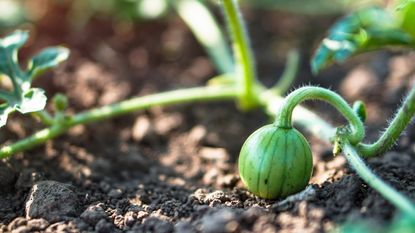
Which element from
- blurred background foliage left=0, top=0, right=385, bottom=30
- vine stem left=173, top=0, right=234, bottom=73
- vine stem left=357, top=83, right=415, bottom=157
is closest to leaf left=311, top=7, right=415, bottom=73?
vine stem left=357, top=83, right=415, bottom=157

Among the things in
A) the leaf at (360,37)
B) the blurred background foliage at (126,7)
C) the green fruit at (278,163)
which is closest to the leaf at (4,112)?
the green fruit at (278,163)

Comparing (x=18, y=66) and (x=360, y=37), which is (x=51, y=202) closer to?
(x=18, y=66)

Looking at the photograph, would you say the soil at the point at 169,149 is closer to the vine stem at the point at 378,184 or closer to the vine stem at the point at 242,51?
the vine stem at the point at 378,184

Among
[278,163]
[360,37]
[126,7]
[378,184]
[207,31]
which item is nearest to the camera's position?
[378,184]

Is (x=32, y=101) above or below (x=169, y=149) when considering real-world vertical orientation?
above

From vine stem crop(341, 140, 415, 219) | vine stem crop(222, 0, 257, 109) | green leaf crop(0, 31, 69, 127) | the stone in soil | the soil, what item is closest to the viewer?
vine stem crop(341, 140, 415, 219)

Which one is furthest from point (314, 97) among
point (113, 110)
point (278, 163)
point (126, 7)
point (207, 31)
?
point (126, 7)

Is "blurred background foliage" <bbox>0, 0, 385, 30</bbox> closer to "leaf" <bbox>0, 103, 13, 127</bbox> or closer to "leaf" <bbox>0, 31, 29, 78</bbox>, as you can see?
"leaf" <bbox>0, 31, 29, 78</bbox>
